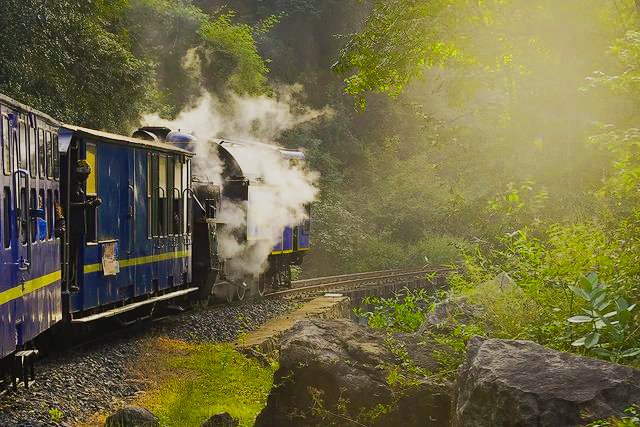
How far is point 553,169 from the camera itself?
20.2m

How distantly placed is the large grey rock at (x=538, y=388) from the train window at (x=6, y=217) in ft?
15.0

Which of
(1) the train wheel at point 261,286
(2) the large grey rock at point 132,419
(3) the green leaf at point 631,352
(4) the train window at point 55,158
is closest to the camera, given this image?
(3) the green leaf at point 631,352

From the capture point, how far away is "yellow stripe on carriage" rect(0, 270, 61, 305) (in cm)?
916

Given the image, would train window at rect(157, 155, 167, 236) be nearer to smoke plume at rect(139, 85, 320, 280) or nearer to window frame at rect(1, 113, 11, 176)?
smoke plume at rect(139, 85, 320, 280)

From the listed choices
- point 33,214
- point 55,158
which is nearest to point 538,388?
point 33,214

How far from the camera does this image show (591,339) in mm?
6781

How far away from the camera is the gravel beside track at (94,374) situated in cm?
985

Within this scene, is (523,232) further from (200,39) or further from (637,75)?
(200,39)

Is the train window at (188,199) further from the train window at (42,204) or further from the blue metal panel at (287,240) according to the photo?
the train window at (42,204)

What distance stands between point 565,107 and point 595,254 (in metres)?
9.41

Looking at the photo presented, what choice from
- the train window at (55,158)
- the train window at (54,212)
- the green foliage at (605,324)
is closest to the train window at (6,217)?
the train window at (54,212)

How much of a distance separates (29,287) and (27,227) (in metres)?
0.59

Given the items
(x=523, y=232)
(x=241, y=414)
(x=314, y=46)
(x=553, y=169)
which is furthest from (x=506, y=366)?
(x=314, y=46)

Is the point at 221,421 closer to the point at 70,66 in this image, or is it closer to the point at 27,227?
the point at 27,227
